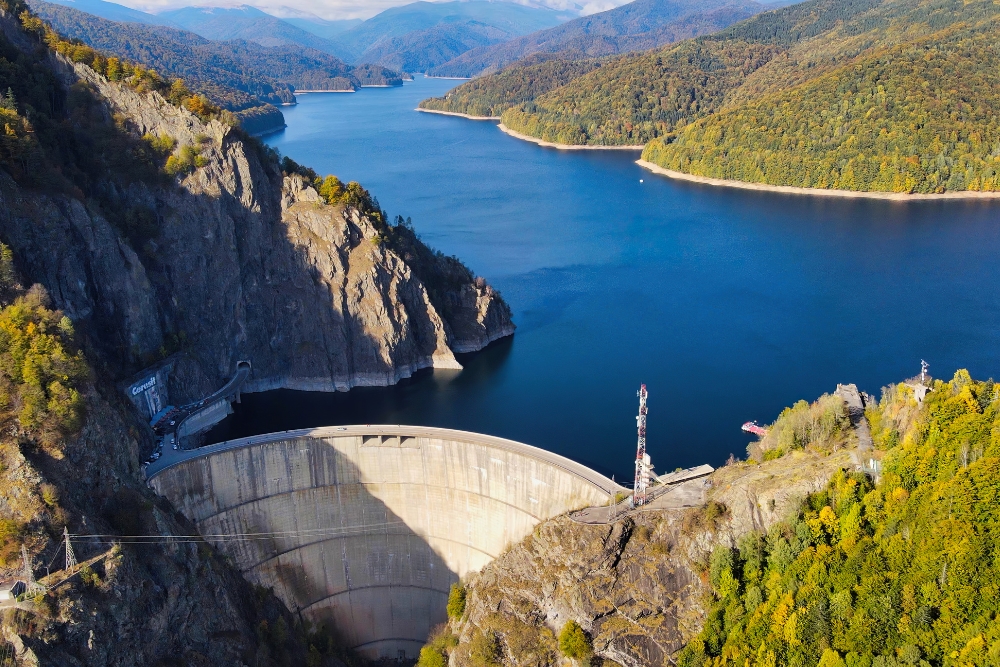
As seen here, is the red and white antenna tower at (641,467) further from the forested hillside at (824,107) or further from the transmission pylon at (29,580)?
the forested hillside at (824,107)

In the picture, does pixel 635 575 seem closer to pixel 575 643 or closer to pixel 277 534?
pixel 575 643

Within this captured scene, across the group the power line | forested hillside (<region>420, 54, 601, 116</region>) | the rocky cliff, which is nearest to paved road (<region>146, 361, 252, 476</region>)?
the rocky cliff

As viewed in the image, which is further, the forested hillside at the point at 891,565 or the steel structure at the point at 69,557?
the steel structure at the point at 69,557

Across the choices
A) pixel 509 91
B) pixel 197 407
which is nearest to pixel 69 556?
pixel 197 407

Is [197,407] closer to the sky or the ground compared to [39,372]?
closer to the ground

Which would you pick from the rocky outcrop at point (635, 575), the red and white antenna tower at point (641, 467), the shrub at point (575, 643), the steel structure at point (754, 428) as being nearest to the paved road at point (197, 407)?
the rocky outcrop at point (635, 575)

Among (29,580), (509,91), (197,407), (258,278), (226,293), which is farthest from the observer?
(509,91)

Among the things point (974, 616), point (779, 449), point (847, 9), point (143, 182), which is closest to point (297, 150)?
point (143, 182)
